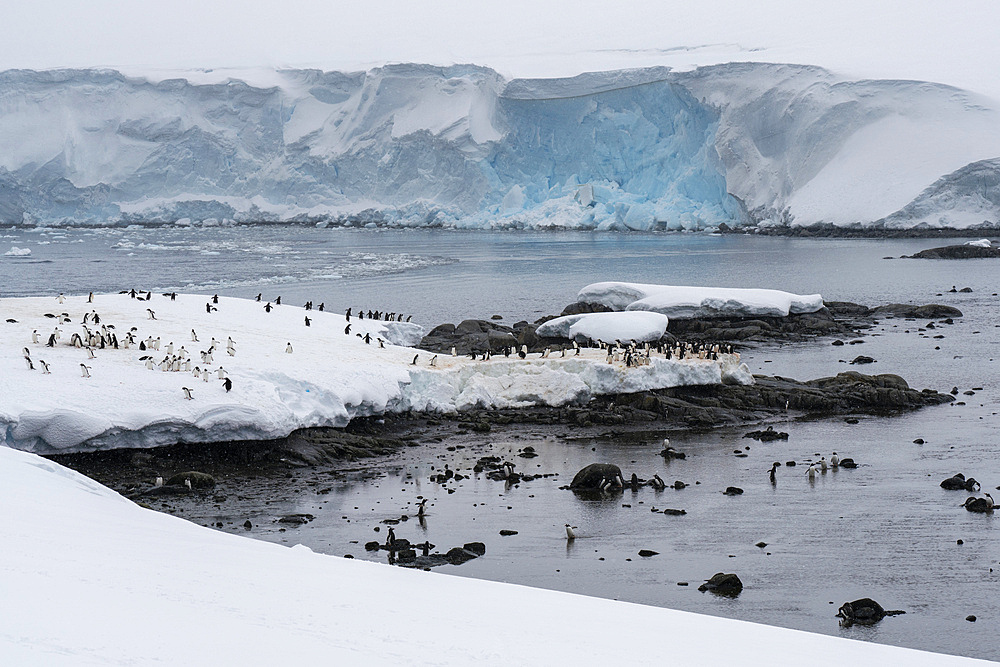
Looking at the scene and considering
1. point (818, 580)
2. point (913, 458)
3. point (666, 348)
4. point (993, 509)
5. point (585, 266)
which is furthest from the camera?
point (585, 266)

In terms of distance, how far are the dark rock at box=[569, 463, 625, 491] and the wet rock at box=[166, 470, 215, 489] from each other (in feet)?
14.5

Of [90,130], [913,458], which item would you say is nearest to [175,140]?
[90,130]

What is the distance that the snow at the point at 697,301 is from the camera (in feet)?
81.2

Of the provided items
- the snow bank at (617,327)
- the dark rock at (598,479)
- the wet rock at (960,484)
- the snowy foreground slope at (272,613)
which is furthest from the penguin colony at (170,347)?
the wet rock at (960,484)

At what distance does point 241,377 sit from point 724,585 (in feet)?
24.3

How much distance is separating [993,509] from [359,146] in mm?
52698

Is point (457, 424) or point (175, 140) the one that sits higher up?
point (175, 140)

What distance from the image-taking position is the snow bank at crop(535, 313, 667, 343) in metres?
20.4

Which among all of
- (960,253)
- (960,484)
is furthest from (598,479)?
(960,253)

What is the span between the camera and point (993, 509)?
11.0 m

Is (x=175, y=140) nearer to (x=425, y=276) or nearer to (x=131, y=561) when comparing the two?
(x=425, y=276)

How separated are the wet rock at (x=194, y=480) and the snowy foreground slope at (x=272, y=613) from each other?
3311mm

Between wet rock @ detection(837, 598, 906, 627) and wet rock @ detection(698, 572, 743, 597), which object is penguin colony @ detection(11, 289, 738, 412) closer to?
wet rock @ detection(698, 572, 743, 597)

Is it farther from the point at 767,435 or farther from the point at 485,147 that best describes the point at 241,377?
the point at 485,147
